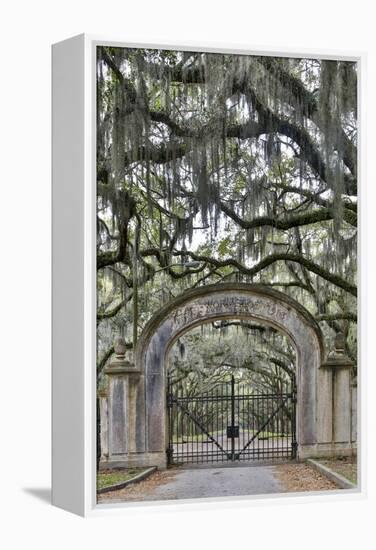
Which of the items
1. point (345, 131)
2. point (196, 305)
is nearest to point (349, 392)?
point (196, 305)

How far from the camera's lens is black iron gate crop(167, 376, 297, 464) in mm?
12359

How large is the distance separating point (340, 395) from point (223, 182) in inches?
102

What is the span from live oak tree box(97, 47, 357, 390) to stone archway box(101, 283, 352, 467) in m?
0.14

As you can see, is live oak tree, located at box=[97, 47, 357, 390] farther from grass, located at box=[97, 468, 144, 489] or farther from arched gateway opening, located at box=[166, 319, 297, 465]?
grass, located at box=[97, 468, 144, 489]

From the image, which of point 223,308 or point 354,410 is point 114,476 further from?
point 354,410

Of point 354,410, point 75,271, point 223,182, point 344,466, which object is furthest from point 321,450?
point 75,271

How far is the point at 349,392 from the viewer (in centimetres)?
1277

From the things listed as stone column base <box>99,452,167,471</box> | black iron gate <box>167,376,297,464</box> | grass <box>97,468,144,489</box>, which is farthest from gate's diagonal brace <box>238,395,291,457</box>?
grass <box>97,468,144,489</box>

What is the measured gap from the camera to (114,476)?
1189 cm

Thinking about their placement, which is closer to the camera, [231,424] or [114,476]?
[114,476]

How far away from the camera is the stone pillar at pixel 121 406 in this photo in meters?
12.0

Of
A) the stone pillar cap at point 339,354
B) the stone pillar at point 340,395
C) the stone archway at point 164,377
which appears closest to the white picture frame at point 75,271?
the stone archway at point 164,377

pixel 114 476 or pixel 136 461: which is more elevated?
pixel 136 461

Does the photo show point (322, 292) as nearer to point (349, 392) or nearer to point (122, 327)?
point (349, 392)
